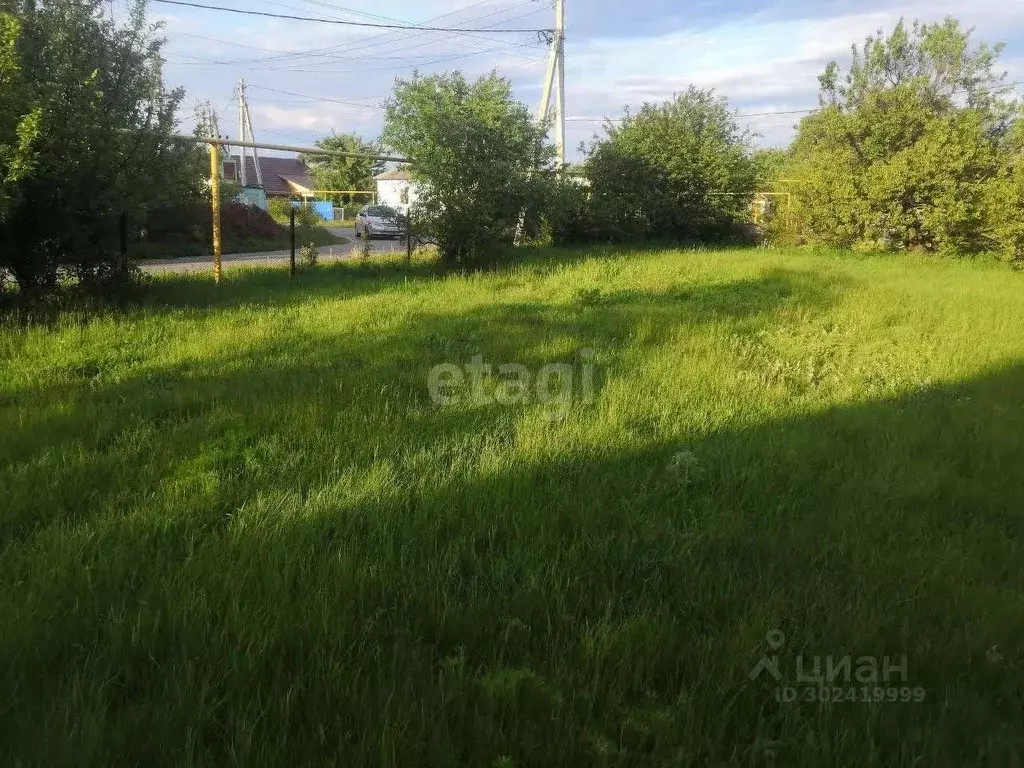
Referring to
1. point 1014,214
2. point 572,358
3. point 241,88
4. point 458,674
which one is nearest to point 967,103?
point 1014,214

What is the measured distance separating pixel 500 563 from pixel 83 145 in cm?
843

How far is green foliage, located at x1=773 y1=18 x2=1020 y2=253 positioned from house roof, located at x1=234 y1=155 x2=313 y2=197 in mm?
56027

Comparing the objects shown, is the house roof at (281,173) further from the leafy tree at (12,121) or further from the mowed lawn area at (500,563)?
the mowed lawn area at (500,563)

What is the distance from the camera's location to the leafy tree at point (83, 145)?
8.10m

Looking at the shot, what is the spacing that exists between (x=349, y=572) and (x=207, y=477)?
1371mm

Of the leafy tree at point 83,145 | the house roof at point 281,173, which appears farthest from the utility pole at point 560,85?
the house roof at point 281,173

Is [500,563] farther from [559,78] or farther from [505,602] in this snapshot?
[559,78]

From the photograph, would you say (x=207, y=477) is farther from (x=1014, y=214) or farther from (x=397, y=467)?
(x=1014, y=214)

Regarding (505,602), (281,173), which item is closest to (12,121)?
(505,602)

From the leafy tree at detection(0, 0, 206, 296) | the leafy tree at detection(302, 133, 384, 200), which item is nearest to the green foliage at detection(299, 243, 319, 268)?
the leafy tree at detection(0, 0, 206, 296)

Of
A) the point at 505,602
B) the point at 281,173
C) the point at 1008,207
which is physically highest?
the point at 281,173

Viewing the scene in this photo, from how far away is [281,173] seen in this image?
75625mm

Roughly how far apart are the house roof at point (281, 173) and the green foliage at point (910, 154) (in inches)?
2206

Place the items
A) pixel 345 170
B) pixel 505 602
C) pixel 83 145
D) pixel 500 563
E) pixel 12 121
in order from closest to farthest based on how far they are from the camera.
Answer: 1. pixel 505 602
2. pixel 500 563
3. pixel 12 121
4. pixel 83 145
5. pixel 345 170
